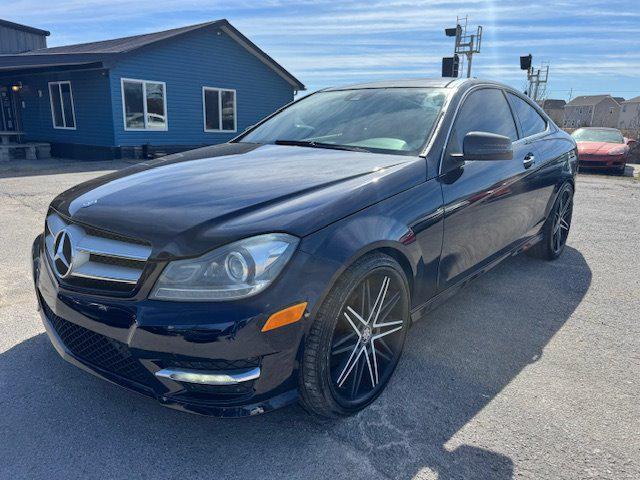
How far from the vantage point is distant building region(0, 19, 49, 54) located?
25.6 meters

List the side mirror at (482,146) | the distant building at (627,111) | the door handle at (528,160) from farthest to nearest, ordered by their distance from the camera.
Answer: the distant building at (627,111) → the door handle at (528,160) → the side mirror at (482,146)

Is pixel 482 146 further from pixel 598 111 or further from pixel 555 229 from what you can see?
pixel 598 111

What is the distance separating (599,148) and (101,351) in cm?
1570

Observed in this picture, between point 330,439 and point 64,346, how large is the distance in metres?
1.33

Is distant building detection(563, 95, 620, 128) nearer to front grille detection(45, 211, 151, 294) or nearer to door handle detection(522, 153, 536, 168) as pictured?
door handle detection(522, 153, 536, 168)

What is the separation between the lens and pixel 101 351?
2.08 m

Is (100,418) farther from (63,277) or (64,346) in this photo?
(63,277)

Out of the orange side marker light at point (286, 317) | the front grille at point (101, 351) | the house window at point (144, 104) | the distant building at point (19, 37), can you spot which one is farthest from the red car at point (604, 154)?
the distant building at point (19, 37)

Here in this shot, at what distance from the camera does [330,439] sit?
2223 millimetres

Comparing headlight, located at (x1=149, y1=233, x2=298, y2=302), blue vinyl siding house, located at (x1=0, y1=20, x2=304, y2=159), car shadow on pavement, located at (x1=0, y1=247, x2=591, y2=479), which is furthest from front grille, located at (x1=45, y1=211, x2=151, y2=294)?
blue vinyl siding house, located at (x1=0, y1=20, x2=304, y2=159)

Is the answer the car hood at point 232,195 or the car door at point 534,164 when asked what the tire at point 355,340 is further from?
the car door at point 534,164

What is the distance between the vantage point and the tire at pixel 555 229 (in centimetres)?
459

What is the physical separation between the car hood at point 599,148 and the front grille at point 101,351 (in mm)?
15296

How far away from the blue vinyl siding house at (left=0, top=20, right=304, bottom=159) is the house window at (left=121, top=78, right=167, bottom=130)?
1.2 inches
